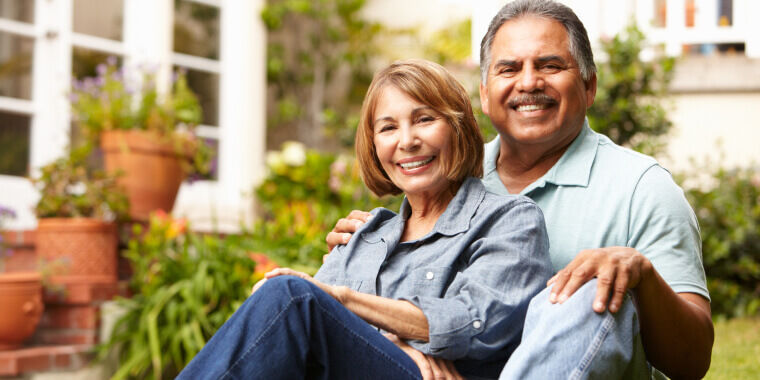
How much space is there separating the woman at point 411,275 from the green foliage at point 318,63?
15.2 ft

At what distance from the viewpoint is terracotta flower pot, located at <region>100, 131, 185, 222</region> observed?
4.28m

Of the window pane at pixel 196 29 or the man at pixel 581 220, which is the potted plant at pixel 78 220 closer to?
the window pane at pixel 196 29

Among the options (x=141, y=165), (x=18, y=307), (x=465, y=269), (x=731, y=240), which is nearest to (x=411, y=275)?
(x=465, y=269)

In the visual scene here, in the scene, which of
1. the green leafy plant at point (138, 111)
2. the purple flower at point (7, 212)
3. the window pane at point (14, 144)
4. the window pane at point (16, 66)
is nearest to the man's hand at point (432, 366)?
the purple flower at point (7, 212)

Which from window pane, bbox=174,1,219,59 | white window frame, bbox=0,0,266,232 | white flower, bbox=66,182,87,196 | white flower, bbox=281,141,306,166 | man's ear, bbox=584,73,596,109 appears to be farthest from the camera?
white flower, bbox=281,141,306,166

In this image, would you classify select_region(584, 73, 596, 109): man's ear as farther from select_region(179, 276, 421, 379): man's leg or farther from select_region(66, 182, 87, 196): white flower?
select_region(66, 182, 87, 196): white flower

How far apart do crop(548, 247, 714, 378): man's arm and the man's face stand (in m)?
0.59

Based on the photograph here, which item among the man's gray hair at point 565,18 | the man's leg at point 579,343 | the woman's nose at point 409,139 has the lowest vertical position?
the man's leg at point 579,343

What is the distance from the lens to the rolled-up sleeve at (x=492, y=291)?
1716 millimetres

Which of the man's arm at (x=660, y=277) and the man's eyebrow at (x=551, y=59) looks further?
the man's eyebrow at (x=551, y=59)

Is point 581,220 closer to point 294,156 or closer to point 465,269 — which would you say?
point 465,269

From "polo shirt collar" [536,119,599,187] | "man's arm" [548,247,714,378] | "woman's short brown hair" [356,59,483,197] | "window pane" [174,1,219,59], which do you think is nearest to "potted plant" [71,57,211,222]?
"window pane" [174,1,219,59]

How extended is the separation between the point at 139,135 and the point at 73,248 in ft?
2.61

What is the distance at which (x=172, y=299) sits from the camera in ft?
12.1
